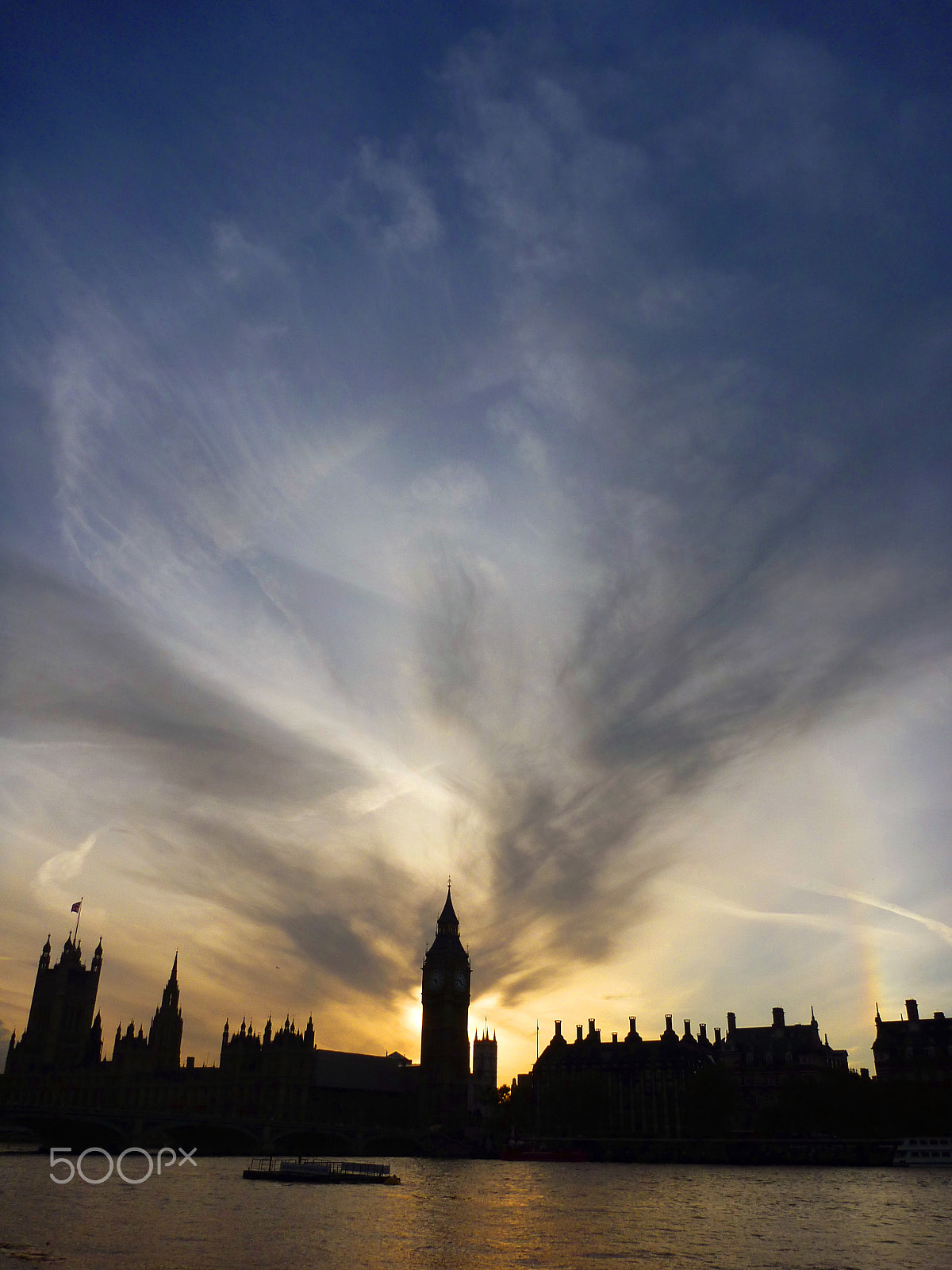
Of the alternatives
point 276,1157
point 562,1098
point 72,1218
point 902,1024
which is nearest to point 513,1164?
point 562,1098

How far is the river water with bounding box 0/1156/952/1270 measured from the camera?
5266 centimetres

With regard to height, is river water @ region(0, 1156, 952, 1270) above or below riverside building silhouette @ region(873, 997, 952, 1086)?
below

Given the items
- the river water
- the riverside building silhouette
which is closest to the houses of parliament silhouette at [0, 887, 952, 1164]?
the riverside building silhouette

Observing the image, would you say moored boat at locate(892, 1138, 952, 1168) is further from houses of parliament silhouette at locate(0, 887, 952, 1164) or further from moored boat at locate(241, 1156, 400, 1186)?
moored boat at locate(241, 1156, 400, 1186)

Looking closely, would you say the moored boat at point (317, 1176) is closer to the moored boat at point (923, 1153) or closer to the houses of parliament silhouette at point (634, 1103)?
the houses of parliament silhouette at point (634, 1103)

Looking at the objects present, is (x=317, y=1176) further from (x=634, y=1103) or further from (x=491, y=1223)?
(x=634, y=1103)

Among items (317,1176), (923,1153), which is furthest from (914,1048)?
(317,1176)

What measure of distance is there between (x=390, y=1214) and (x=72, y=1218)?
2341 centimetres

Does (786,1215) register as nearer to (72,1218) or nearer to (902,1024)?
(72,1218)

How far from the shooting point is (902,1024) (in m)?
158

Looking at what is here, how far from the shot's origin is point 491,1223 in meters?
69.6

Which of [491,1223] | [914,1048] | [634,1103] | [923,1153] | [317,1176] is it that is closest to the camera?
[491,1223]

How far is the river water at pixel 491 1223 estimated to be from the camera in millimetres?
52656

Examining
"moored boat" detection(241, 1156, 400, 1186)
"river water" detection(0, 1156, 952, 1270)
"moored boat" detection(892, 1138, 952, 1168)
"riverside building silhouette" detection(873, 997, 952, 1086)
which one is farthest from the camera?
"riverside building silhouette" detection(873, 997, 952, 1086)
